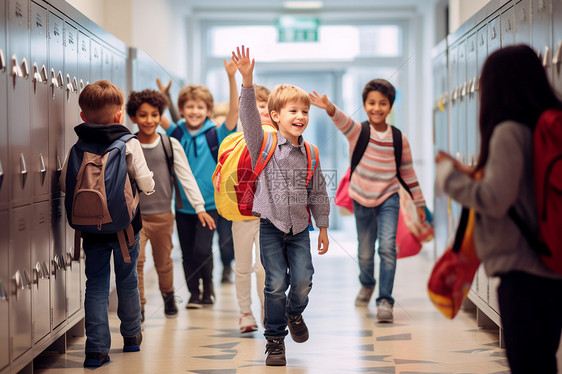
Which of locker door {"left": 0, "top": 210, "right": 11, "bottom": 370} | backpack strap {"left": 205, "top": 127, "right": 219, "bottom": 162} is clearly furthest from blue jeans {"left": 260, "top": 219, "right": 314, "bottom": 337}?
backpack strap {"left": 205, "top": 127, "right": 219, "bottom": 162}

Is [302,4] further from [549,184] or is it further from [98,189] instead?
[549,184]

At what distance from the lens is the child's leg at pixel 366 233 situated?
4.40 m

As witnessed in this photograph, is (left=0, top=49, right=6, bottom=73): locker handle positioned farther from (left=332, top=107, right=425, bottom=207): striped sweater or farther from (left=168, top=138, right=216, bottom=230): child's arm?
(left=332, top=107, right=425, bottom=207): striped sweater

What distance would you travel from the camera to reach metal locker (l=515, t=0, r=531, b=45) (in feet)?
10.3

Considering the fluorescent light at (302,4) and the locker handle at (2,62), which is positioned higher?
the fluorescent light at (302,4)

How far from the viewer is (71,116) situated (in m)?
3.62

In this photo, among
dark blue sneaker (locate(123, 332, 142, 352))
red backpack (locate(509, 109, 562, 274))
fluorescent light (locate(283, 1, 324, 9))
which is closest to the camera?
red backpack (locate(509, 109, 562, 274))

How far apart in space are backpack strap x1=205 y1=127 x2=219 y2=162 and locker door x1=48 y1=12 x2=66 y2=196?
4.02 feet

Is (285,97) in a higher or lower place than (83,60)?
lower

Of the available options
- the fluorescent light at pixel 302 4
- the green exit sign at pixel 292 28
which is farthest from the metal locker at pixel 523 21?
the green exit sign at pixel 292 28

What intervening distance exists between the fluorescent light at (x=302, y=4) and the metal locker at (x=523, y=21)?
5311 millimetres

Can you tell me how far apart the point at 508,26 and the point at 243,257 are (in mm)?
1793

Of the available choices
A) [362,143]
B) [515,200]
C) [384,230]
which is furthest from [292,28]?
[515,200]

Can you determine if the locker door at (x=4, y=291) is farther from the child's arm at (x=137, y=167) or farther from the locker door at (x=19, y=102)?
the child's arm at (x=137, y=167)
